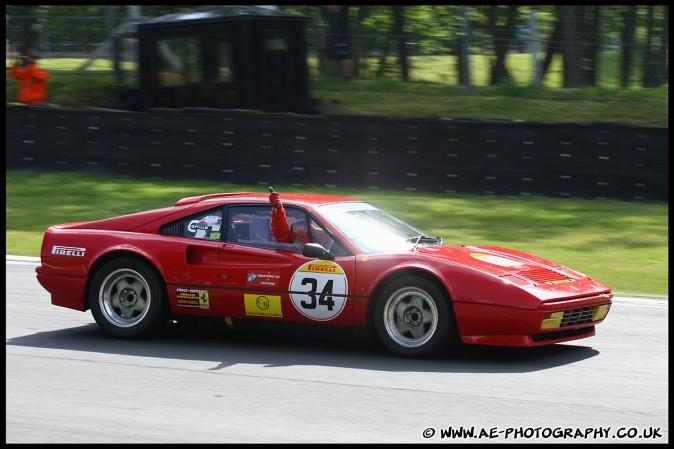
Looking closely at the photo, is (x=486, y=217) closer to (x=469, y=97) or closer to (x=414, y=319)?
(x=469, y=97)

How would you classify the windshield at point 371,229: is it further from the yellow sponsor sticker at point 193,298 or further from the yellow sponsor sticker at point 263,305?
the yellow sponsor sticker at point 193,298

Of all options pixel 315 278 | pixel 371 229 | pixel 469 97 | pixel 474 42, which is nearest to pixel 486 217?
pixel 469 97

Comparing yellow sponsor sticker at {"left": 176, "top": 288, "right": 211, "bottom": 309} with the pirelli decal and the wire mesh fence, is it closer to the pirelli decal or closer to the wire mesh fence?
the pirelli decal

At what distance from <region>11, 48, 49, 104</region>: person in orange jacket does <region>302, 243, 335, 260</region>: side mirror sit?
13.8 m

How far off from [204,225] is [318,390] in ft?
6.79

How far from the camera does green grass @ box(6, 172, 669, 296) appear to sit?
1170 centimetres

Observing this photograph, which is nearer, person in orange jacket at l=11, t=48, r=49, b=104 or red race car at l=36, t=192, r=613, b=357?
red race car at l=36, t=192, r=613, b=357

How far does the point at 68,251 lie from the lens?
26.5 feet

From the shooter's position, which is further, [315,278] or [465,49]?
[465,49]

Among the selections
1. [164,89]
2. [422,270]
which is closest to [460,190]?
[164,89]

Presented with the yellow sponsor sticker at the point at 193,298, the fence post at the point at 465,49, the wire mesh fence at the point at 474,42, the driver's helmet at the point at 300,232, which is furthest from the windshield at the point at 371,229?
the fence post at the point at 465,49

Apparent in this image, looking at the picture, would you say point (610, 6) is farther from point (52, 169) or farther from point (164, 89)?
point (52, 169)

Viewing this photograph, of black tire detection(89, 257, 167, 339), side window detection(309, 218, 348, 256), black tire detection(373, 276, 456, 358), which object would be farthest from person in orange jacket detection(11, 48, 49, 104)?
black tire detection(373, 276, 456, 358)

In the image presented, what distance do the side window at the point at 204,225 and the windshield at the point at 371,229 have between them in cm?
79
